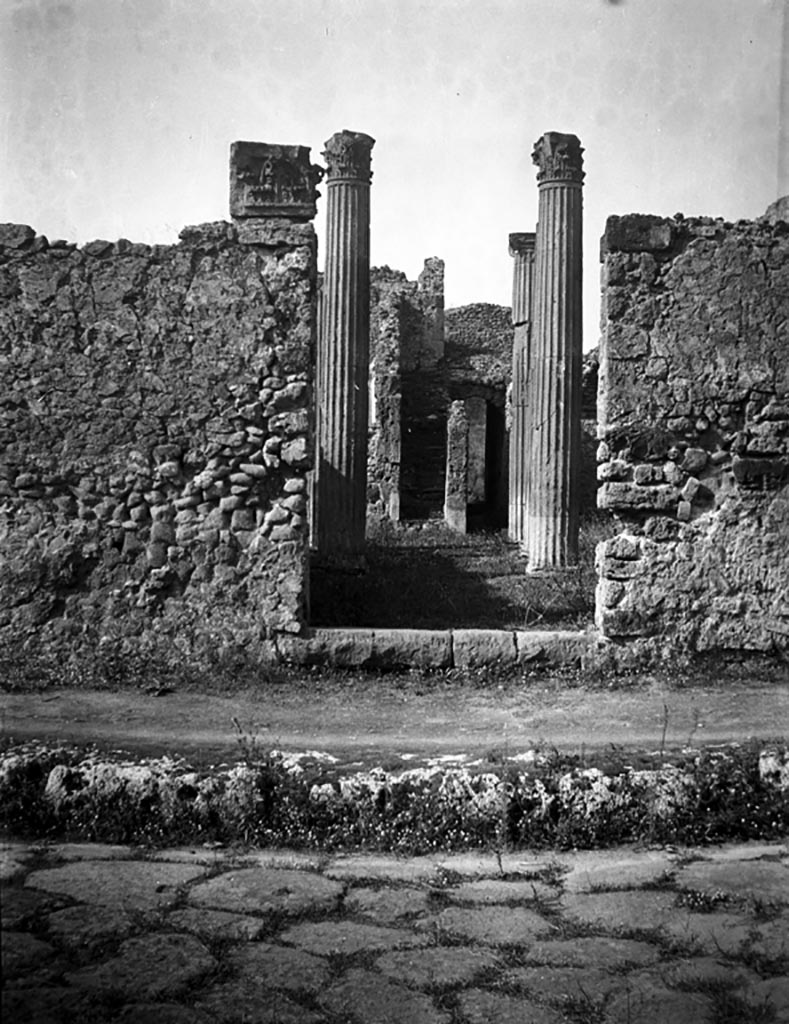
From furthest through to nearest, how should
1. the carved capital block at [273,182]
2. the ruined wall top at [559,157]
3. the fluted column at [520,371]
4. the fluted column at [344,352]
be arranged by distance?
the fluted column at [520,371] < the ruined wall top at [559,157] < the fluted column at [344,352] < the carved capital block at [273,182]

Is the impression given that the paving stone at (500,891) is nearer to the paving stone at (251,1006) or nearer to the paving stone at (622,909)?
the paving stone at (622,909)

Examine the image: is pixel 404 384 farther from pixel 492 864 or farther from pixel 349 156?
pixel 492 864

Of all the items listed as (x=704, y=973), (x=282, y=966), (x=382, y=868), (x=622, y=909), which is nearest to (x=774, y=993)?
(x=704, y=973)

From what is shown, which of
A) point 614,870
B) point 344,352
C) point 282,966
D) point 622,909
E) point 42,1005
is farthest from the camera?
point 344,352

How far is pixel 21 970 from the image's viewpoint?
284 centimetres

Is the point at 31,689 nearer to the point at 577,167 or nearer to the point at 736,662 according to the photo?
the point at 736,662

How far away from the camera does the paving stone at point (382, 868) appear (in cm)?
392

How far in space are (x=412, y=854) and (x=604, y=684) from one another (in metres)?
2.81

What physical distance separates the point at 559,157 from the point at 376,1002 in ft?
38.2

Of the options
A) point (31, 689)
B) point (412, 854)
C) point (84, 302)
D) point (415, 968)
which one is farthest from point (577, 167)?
point (415, 968)

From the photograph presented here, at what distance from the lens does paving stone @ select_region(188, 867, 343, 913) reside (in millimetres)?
3566

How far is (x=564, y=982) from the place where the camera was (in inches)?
121

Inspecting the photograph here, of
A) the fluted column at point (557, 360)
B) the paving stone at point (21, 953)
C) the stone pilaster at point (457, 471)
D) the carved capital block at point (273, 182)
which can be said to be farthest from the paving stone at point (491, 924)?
the stone pilaster at point (457, 471)

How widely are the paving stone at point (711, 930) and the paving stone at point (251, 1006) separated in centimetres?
118
